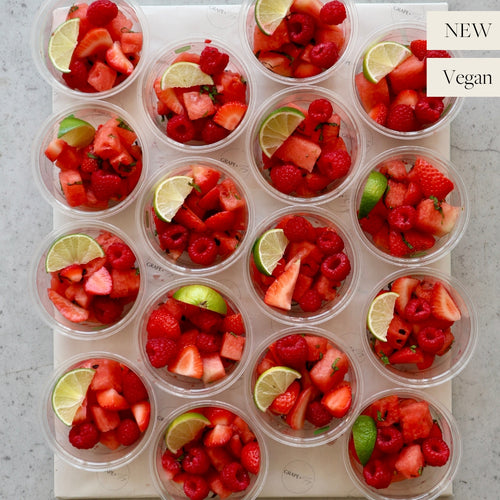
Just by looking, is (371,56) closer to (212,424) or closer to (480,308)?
(480,308)

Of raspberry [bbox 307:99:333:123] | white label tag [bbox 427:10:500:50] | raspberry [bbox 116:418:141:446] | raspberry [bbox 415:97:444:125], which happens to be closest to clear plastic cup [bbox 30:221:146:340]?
raspberry [bbox 116:418:141:446]

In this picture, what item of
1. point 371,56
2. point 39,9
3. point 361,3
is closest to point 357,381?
point 371,56

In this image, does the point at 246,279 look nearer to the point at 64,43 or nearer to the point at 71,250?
the point at 71,250

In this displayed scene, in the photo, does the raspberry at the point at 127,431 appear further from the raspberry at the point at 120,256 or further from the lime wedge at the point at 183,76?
the lime wedge at the point at 183,76

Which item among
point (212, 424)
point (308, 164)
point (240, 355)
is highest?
point (308, 164)

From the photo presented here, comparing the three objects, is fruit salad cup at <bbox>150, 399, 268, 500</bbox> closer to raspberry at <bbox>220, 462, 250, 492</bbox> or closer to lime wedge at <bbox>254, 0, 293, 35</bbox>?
raspberry at <bbox>220, 462, 250, 492</bbox>

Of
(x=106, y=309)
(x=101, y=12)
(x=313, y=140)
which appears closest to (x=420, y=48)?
(x=313, y=140)

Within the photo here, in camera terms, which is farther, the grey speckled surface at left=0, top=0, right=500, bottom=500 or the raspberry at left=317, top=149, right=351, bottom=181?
the grey speckled surface at left=0, top=0, right=500, bottom=500
